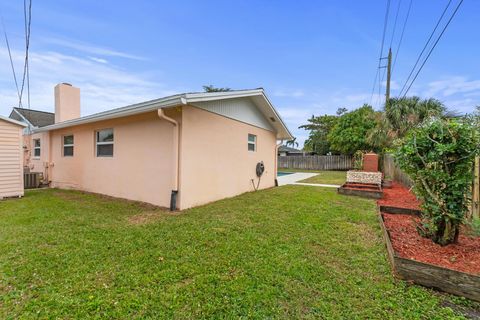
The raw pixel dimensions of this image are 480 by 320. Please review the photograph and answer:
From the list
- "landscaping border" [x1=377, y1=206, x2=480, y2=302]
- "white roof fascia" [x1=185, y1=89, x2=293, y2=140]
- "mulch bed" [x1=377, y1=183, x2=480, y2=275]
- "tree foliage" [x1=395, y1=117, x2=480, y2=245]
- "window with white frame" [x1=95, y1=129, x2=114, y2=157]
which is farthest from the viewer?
"window with white frame" [x1=95, y1=129, x2=114, y2=157]

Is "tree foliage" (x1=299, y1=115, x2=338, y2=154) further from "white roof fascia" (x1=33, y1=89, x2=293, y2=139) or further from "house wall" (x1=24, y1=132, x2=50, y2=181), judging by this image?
"house wall" (x1=24, y1=132, x2=50, y2=181)

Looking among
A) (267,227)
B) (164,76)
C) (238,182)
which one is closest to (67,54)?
(164,76)

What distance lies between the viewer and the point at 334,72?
45.7ft

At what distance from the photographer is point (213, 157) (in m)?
6.89

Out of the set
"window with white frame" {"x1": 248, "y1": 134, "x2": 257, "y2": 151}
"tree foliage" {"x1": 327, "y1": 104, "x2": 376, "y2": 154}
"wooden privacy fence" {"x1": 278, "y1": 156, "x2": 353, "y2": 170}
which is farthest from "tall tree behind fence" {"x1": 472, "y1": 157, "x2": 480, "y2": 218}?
"wooden privacy fence" {"x1": 278, "y1": 156, "x2": 353, "y2": 170}

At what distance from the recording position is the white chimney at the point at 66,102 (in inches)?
405

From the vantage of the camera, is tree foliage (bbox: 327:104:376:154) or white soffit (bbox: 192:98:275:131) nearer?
white soffit (bbox: 192:98:275:131)

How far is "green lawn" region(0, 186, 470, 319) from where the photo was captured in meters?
2.13

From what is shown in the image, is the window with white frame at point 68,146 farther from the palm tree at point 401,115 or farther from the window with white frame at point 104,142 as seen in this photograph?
the palm tree at point 401,115

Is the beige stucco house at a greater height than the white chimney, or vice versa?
the white chimney

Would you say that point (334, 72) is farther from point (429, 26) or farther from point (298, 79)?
point (429, 26)

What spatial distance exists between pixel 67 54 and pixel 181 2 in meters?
5.43

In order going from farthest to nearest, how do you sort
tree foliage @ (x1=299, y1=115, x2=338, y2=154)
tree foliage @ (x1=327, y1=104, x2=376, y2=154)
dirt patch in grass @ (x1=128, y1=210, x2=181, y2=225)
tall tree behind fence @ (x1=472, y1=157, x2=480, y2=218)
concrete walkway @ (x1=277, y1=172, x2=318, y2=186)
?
tree foliage @ (x1=299, y1=115, x2=338, y2=154) < tree foliage @ (x1=327, y1=104, x2=376, y2=154) < concrete walkway @ (x1=277, y1=172, x2=318, y2=186) < dirt patch in grass @ (x1=128, y1=210, x2=181, y2=225) < tall tree behind fence @ (x1=472, y1=157, x2=480, y2=218)

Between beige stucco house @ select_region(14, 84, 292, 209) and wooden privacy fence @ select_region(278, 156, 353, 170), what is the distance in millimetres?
14721
